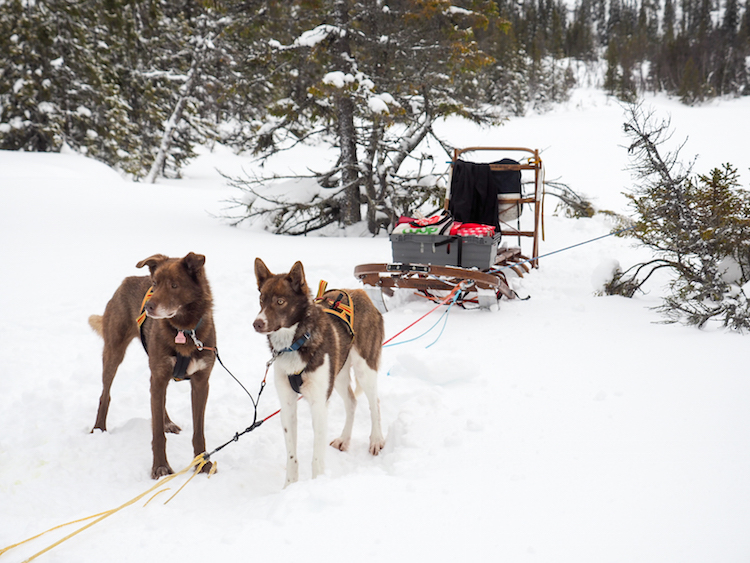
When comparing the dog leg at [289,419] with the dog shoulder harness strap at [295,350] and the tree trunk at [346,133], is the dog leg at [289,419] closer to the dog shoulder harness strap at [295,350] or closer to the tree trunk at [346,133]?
the dog shoulder harness strap at [295,350]

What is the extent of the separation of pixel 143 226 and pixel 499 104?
1317 inches

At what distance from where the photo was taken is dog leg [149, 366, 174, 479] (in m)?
3.44

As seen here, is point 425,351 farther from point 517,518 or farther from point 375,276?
point 517,518

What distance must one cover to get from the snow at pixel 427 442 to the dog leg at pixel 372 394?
5.7 inches

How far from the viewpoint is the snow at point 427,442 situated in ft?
8.22

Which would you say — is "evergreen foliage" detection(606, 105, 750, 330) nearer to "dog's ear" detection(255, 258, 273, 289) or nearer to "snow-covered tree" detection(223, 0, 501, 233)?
"dog's ear" detection(255, 258, 273, 289)

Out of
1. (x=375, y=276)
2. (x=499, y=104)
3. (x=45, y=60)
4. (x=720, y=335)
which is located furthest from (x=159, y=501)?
(x=499, y=104)

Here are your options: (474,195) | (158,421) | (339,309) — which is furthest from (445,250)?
(158,421)

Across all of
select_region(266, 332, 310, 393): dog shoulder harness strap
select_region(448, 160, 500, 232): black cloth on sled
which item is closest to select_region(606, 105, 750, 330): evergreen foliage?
select_region(448, 160, 500, 232): black cloth on sled

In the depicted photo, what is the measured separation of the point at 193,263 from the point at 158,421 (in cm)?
106

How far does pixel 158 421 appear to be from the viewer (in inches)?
136

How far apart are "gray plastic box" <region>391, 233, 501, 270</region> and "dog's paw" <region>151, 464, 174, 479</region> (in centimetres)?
386

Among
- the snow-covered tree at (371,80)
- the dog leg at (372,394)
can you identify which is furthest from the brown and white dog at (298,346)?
the snow-covered tree at (371,80)

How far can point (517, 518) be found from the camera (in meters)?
2.60
